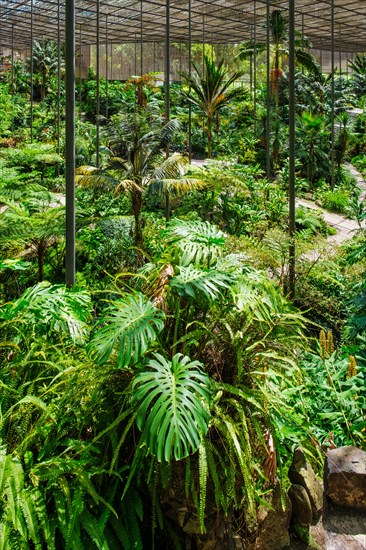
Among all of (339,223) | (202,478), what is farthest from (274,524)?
(339,223)

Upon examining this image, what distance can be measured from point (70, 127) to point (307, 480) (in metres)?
3.35

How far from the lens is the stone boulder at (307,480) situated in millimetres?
Answer: 3254

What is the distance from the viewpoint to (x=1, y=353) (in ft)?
13.4

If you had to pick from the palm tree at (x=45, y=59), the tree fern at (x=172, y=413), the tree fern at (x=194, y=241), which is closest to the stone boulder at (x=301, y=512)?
the tree fern at (x=172, y=413)

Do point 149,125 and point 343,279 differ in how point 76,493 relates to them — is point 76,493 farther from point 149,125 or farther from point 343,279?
point 149,125

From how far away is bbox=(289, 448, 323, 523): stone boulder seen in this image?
325 centimetres

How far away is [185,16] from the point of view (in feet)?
60.1

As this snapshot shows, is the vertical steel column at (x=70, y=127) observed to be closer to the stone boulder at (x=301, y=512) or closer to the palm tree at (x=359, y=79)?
the stone boulder at (x=301, y=512)

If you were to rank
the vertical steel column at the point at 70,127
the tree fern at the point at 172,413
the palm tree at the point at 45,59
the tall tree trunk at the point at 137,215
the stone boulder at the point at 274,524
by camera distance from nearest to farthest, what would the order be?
1. the tree fern at the point at 172,413
2. the stone boulder at the point at 274,524
3. the vertical steel column at the point at 70,127
4. the tall tree trunk at the point at 137,215
5. the palm tree at the point at 45,59

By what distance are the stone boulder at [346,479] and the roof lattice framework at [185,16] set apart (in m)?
12.5

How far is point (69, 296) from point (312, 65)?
14308mm

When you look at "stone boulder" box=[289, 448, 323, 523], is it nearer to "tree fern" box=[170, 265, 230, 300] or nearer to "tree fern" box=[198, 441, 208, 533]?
"tree fern" box=[198, 441, 208, 533]

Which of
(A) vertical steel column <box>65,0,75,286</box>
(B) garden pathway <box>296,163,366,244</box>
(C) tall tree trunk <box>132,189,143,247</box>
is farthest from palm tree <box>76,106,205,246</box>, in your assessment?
(B) garden pathway <box>296,163,366,244</box>

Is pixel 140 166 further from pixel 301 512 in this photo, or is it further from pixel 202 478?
pixel 202 478
